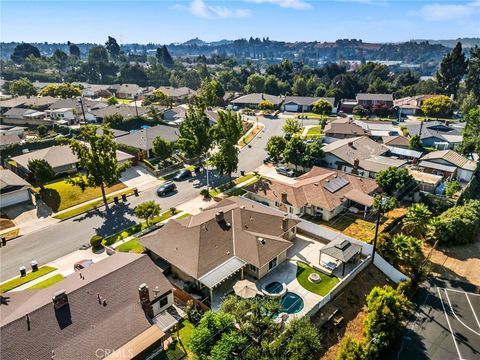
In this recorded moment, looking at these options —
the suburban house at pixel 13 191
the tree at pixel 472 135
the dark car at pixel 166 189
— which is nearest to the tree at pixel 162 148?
the dark car at pixel 166 189

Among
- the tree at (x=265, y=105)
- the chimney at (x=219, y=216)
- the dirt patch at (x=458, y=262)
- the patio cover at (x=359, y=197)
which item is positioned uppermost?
the chimney at (x=219, y=216)

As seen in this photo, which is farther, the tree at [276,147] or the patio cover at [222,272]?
the tree at [276,147]

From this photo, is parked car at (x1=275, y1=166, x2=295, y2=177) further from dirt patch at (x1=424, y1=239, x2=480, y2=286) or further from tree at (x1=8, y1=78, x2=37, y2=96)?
tree at (x1=8, y1=78, x2=37, y2=96)

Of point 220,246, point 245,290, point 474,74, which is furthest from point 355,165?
point 474,74

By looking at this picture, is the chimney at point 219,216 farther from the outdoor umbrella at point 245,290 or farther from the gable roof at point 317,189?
the gable roof at point 317,189

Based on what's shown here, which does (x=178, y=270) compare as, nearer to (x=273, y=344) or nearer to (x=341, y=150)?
(x=273, y=344)

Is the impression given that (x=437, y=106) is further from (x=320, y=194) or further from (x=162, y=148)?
(x=162, y=148)

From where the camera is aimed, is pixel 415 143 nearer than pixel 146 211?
No
